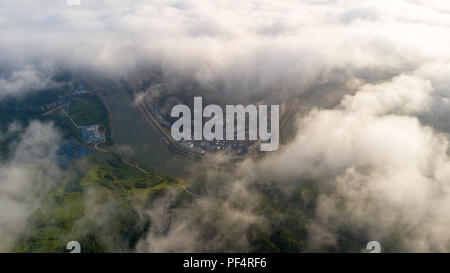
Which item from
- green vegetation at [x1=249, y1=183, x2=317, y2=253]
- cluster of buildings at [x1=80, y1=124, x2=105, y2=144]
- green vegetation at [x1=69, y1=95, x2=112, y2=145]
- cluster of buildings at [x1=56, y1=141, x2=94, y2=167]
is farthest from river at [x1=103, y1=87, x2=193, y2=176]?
green vegetation at [x1=249, y1=183, x2=317, y2=253]

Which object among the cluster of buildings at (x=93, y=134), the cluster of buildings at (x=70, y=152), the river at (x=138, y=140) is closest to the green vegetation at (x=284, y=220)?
the river at (x=138, y=140)

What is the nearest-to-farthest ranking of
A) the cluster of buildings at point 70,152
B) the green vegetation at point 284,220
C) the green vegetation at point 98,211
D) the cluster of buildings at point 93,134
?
the green vegetation at point 284,220 < the green vegetation at point 98,211 < the cluster of buildings at point 70,152 < the cluster of buildings at point 93,134

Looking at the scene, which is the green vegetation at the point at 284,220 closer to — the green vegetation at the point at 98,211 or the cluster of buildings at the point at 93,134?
the green vegetation at the point at 98,211

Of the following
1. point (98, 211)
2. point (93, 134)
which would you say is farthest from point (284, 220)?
point (93, 134)

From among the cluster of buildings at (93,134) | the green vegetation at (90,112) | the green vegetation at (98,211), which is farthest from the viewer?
the green vegetation at (90,112)

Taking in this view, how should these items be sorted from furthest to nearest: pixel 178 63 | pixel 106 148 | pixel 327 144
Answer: pixel 178 63, pixel 106 148, pixel 327 144

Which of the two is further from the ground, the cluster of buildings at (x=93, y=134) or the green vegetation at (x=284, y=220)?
the cluster of buildings at (x=93, y=134)

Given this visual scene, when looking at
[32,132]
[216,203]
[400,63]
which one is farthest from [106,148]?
[400,63]

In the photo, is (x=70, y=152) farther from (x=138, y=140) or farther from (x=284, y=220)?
(x=284, y=220)

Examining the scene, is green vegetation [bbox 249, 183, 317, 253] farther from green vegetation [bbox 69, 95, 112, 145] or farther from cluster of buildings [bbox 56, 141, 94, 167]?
green vegetation [bbox 69, 95, 112, 145]

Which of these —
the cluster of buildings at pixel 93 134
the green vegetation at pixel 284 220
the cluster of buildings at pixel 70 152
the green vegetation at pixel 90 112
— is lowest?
the green vegetation at pixel 284 220

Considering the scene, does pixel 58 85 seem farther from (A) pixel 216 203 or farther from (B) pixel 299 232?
(B) pixel 299 232
